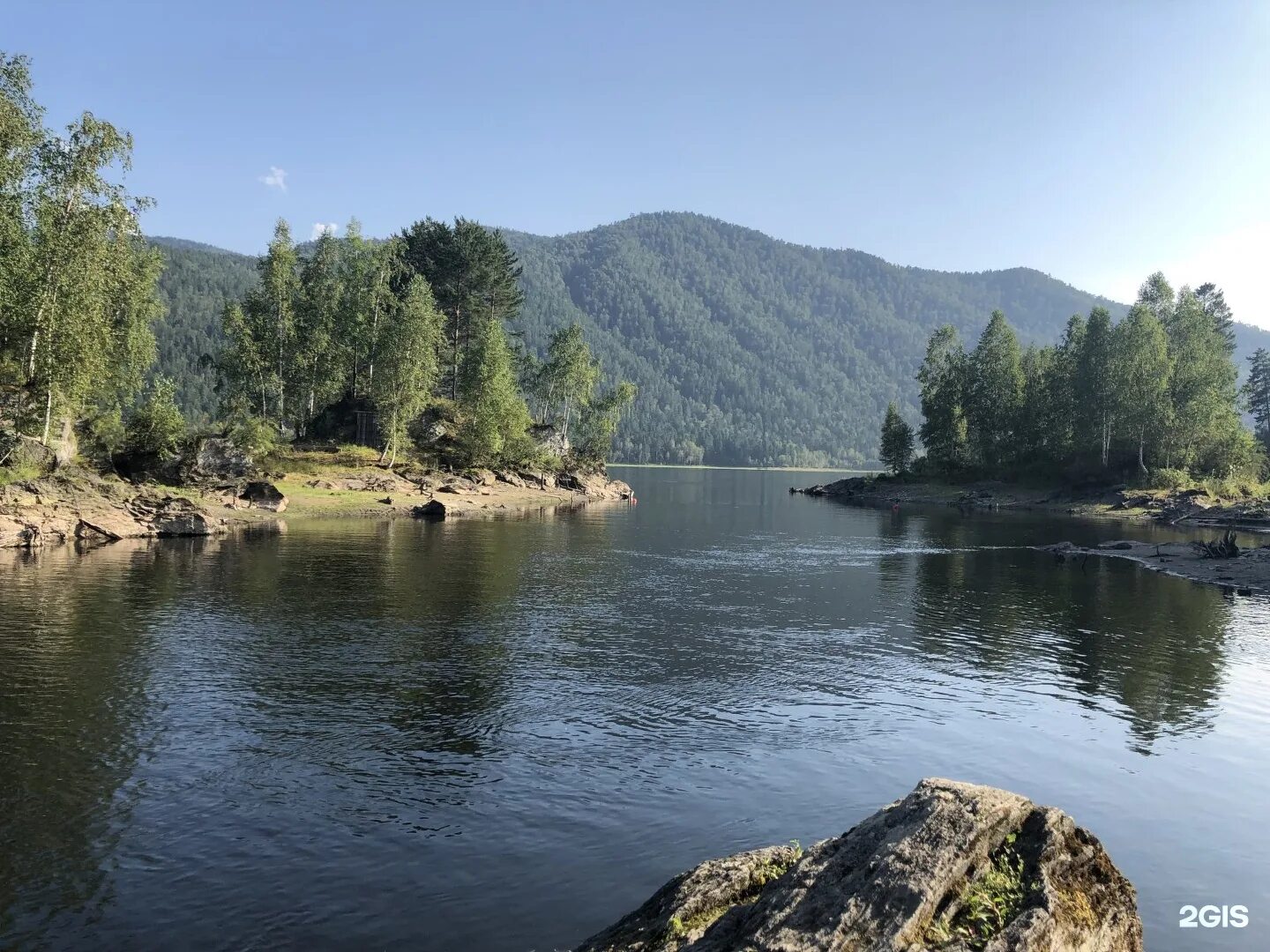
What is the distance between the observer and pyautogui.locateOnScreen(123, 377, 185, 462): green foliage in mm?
79688

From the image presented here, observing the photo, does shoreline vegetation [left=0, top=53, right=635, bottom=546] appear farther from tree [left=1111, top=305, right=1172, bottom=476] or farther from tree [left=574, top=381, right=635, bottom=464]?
tree [left=1111, top=305, right=1172, bottom=476]

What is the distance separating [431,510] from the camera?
311ft

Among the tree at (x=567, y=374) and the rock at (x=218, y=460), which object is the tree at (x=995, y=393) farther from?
the rock at (x=218, y=460)

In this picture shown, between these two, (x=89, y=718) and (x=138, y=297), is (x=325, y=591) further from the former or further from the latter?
(x=138, y=297)

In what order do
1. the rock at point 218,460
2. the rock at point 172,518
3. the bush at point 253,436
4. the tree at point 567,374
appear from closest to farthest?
the rock at point 172,518
the rock at point 218,460
the bush at point 253,436
the tree at point 567,374

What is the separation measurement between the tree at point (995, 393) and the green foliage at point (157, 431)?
13769cm

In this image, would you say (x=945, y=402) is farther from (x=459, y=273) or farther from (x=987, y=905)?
(x=987, y=905)

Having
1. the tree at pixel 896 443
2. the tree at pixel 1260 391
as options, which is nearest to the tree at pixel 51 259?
the tree at pixel 896 443

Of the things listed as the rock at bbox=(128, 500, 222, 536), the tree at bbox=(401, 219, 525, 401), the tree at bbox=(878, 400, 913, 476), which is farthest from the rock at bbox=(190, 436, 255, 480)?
the tree at bbox=(878, 400, 913, 476)

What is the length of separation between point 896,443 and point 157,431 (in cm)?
14890

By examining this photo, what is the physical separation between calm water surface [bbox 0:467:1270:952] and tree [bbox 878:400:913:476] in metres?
139

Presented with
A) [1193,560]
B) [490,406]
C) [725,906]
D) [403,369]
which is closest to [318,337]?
[403,369]

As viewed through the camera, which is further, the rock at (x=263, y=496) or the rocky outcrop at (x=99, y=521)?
the rock at (x=263, y=496)

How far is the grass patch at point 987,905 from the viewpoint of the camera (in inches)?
337
